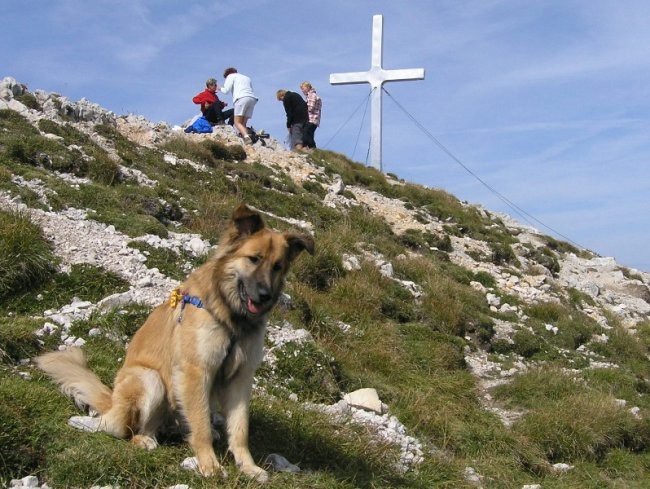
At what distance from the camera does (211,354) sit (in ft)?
17.1

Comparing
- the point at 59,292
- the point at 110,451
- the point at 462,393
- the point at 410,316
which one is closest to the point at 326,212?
the point at 410,316

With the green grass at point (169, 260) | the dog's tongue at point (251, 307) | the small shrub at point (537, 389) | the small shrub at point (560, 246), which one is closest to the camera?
the dog's tongue at point (251, 307)

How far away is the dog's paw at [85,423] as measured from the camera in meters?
5.42

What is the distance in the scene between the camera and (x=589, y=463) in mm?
9000

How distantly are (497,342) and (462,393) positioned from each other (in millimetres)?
3514

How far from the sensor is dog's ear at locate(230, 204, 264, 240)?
5305 millimetres

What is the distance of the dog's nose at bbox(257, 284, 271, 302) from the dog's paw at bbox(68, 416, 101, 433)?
5.70ft

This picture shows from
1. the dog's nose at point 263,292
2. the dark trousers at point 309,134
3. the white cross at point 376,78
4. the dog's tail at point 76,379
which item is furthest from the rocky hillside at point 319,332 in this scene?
the white cross at point 376,78

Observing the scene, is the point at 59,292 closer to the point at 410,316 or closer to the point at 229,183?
the point at 410,316

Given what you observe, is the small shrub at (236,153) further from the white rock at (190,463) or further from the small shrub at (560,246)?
the white rock at (190,463)

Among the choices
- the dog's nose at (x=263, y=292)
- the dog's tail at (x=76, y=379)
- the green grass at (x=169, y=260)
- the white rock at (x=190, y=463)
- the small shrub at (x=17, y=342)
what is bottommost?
the white rock at (x=190, y=463)

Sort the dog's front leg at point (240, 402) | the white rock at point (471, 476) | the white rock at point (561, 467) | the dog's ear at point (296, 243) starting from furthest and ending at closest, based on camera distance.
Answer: the white rock at point (561, 467), the white rock at point (471, 476), the dog's ear at point (296, 243), the dog's front leg at point (240, 402)

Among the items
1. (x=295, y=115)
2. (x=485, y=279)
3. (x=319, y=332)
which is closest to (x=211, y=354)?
(x=319, y=332)

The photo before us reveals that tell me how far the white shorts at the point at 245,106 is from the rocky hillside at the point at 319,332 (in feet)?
9.21
